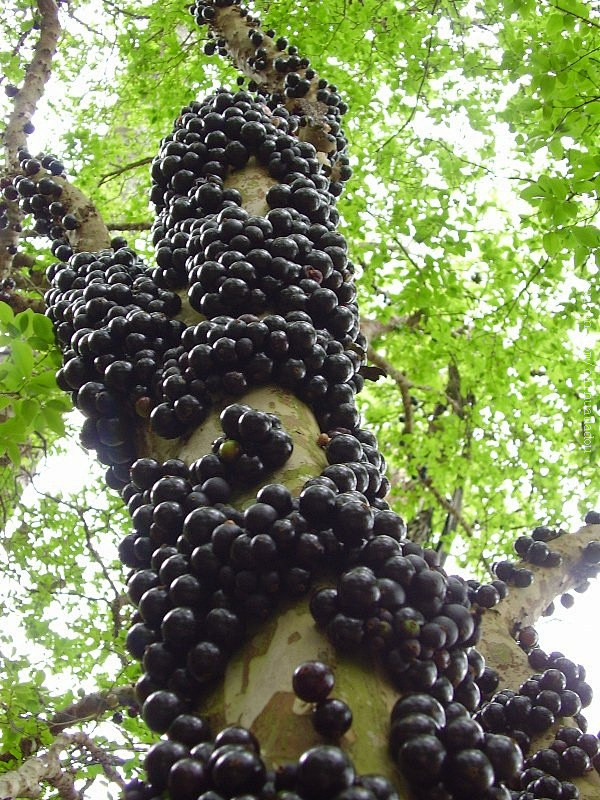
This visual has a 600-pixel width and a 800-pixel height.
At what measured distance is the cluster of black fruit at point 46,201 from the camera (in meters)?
3.40

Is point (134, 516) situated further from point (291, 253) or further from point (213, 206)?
point (213, 206)

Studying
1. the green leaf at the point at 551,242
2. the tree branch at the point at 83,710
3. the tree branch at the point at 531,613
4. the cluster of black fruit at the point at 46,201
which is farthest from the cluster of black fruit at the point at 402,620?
the tree branch at the point at 83,710

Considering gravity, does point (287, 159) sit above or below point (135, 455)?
above

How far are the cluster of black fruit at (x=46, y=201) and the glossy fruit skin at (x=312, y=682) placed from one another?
8.83 ft

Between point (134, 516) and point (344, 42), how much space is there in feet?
17.8

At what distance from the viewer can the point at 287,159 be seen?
9.84 ft

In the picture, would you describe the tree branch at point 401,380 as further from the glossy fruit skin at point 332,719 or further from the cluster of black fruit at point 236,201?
the glossy fruit skin at point 332,719

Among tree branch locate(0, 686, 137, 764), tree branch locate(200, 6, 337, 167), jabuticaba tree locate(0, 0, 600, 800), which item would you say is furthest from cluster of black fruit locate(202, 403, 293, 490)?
tree branch locate(0, 686, 137, 764)

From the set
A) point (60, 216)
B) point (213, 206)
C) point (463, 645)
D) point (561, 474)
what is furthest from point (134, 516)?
point (561, 474)

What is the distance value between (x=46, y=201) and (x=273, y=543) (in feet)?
9.00

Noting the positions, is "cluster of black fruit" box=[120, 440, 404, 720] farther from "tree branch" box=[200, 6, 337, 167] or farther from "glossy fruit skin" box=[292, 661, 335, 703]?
"tree branch" box=[200, 6, 337, 167]

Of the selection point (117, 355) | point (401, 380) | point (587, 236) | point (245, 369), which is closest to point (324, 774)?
point (245, 369)

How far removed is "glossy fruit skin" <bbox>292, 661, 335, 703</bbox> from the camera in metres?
1.24

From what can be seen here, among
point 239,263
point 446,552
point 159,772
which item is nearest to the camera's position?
point 159,772
